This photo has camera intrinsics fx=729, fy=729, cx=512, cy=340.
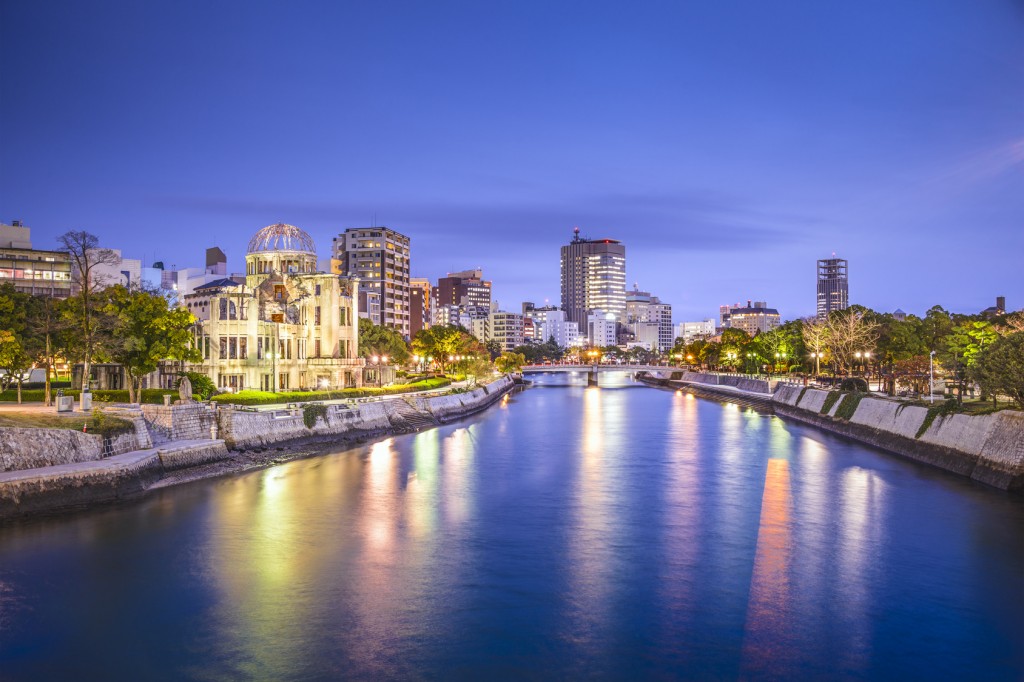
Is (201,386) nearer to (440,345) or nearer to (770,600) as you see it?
(770,600)

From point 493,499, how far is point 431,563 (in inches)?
415

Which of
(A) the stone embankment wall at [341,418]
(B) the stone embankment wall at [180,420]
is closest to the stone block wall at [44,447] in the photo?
(B) the stone embankment wall at [180,420]

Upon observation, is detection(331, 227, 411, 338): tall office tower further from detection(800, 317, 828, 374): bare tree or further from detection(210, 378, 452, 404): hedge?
detection(800, 317, 828, 374): bare tree

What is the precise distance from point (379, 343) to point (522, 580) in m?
72.1

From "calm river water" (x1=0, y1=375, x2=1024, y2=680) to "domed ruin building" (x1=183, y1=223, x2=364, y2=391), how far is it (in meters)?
24.1

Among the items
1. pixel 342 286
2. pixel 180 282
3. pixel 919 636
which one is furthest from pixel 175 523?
pixel 180 282

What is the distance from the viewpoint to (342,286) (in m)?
74.6

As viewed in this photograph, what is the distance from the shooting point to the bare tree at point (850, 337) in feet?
266

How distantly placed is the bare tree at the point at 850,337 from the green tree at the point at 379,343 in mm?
53628

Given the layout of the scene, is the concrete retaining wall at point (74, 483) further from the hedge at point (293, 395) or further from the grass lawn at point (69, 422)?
the hedge at point (293, 395)

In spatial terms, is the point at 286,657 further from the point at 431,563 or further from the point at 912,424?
the point at 912,424

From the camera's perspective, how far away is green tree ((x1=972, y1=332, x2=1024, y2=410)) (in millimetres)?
35781

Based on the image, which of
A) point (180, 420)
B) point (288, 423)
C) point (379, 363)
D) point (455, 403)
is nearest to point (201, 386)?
point (288, 423)

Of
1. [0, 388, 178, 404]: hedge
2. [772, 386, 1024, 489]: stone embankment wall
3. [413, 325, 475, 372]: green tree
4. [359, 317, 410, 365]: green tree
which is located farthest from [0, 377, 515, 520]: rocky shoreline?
[413, 325, 475, 372]: green tree
